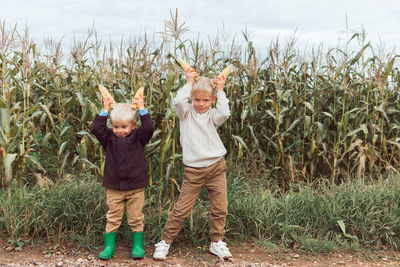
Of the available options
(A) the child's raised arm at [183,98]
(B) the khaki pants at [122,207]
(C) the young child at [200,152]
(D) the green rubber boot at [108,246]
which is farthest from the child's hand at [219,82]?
(D) the green rubber boot at [108,246]

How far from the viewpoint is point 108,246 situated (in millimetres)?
4336

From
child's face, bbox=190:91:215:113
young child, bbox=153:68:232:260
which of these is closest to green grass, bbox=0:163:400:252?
young child, bbox=153:68:232:260

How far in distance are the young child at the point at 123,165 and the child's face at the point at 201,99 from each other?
50 centimetres

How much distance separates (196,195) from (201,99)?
1023 mm

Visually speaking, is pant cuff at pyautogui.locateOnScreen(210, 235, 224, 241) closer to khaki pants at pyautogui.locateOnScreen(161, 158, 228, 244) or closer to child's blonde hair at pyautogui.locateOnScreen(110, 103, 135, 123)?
khaki pants at pyautogui.locateOnScreen(161, 158, 228, 244)

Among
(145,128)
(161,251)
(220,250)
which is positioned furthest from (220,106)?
(161,251)

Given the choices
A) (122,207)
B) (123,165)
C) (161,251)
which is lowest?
(161,251)

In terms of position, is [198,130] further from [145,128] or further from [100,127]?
[100,127]

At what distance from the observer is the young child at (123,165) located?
4141mm

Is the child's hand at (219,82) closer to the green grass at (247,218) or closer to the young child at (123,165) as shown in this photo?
the young child at (123,165)

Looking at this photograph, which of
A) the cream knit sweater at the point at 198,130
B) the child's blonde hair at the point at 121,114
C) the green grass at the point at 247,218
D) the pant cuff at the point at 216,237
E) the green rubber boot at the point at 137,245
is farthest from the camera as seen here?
the green grass at the point at 247,218

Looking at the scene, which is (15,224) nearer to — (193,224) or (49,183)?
(49,183)

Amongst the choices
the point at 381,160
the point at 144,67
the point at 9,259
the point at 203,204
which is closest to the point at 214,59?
the point at 144,67

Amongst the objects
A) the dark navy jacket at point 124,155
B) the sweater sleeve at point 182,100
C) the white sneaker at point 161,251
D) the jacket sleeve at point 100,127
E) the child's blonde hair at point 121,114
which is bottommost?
the white sneaker at point 161,251
